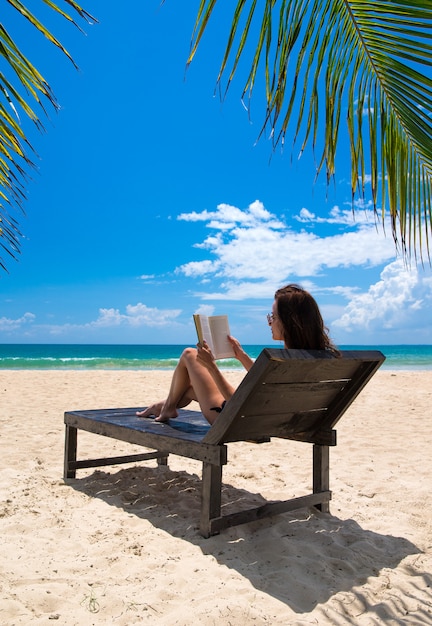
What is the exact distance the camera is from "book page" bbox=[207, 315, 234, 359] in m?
2.93

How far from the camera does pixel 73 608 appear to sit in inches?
83.1

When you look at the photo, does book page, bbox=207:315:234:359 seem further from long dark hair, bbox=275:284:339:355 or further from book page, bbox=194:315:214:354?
long dark hair, bbox=275:284:339:355

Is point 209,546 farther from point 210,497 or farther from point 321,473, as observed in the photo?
point 321,473

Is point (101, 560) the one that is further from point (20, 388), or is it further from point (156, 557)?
point (20, 388)

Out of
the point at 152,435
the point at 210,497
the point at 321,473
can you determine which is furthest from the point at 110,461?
the point at 321,473

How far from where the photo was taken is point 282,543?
9.17 feet

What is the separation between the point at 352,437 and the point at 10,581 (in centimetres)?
440

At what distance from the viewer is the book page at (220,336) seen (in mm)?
2928

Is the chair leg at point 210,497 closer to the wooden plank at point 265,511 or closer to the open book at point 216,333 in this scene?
the wooden plank at point 265,511

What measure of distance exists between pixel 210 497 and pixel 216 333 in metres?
0.86

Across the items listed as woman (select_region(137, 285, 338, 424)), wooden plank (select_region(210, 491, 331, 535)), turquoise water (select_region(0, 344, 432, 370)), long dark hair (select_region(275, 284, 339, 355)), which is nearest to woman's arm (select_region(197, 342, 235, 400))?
woman (select_region(137, 285, 338, 424))

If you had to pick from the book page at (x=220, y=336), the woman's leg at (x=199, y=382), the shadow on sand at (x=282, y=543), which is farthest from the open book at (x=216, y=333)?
the shadow on sand at (x=282, y=543)

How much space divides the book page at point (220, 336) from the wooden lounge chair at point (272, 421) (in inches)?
13.5

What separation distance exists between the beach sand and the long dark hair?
1.05 m
